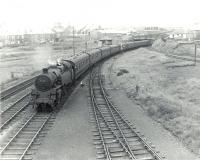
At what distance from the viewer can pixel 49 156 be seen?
14.9 metres

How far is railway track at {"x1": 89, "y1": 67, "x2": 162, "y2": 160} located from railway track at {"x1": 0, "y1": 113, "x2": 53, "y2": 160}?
3176mm

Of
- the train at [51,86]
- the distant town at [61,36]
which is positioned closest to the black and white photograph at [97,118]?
the train at [51,86]

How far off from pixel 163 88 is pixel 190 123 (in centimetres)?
1363

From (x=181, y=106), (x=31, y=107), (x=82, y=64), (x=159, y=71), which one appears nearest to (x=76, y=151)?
(x=31, y=107)

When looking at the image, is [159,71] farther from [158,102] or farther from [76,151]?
[76,151]

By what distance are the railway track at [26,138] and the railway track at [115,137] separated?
3.18 m

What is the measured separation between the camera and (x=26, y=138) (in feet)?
57.6

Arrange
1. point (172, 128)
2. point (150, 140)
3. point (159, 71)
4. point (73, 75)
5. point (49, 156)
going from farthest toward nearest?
point (159, 71), point (73, 75), point (172, 128), point (150, 140), point (49, 156)

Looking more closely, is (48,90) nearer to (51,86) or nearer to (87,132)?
(51,86)

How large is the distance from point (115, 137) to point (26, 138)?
16.2 feet

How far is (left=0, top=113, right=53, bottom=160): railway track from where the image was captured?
1505cm

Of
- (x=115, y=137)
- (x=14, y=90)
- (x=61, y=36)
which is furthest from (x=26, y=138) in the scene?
(x=61, y=36)

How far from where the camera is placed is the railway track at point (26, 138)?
15.1 metres

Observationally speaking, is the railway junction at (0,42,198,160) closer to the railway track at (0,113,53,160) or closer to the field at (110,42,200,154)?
the railway track at (0,113,53,160)
